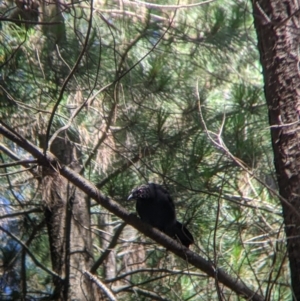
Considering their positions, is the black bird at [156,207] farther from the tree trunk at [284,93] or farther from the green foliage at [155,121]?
the tree trunk at [284,93]

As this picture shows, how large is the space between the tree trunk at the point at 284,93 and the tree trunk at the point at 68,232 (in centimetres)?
119

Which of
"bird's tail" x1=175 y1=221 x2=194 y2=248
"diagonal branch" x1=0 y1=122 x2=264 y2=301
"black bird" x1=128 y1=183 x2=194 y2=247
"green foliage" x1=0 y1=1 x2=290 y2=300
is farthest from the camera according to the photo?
"black bird" x1=128 y1=183 x2=194 y2=247

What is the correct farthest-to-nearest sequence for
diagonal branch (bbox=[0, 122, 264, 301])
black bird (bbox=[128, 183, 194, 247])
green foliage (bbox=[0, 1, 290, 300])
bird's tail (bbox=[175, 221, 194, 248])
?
black bird (bbox=[128, 183, 194, 247])
green foliage (bbox=[0, 1, 290, 300])
bird's tail (bbox=[175, 221, 194, 248])
diagonal branch (bbox=[0, 122, 264, 301])

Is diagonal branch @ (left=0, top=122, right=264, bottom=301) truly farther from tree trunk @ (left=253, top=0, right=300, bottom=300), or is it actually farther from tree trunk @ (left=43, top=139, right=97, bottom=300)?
tree trunk @ (left=43, top=139, right=97, bottom=300)

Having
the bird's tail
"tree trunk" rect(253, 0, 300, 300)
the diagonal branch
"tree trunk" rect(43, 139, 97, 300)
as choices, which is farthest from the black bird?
"tree trunk" rect(253, 0, 300, 300)

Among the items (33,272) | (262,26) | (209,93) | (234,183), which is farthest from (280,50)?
(33,272)

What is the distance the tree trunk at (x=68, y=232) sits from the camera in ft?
12.5

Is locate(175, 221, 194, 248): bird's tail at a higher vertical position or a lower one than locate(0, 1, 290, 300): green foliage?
lower

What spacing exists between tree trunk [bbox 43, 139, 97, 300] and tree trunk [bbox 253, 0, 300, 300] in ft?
3.89

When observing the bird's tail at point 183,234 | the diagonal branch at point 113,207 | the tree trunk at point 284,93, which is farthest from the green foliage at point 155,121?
the diagonal branch at point 113,207

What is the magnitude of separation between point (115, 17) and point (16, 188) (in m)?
1.18

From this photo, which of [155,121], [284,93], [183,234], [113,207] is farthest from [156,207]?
[284,93]

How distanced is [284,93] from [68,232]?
4.70 ft

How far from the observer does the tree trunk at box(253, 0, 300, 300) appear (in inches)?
116
